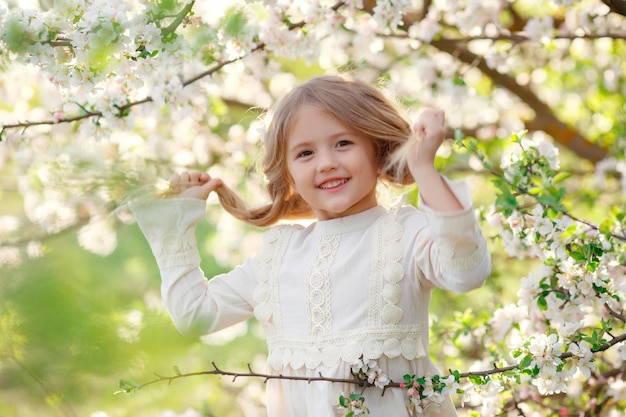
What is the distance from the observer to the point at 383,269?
5.23 feet

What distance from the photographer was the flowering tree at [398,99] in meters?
0.50

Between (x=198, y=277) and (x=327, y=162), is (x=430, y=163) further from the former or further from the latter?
(x=198, y=277)

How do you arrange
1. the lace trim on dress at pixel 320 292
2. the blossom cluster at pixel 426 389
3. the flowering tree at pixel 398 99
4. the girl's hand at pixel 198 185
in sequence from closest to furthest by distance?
the flowering tree at pixel 398 99, the blossom cluster at pixel 426 389, the lace trim on dress at pixel 320 292, the girl's hand at pixel 198 185

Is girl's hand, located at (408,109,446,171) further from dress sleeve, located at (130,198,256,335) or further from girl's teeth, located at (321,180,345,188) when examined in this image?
dress sleeve, located at (130,198,256,335)

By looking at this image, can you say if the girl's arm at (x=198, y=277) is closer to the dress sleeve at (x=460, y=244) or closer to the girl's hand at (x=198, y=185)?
the girl's hand at (x=198, y=185)

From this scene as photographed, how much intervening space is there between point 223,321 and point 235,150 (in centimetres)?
230

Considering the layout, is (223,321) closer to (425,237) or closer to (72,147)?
(425,237)

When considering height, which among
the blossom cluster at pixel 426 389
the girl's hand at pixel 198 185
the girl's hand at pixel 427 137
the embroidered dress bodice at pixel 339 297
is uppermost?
the girl's hand at pixel 427 137

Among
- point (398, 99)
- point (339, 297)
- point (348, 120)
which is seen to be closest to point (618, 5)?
point (398, 99)

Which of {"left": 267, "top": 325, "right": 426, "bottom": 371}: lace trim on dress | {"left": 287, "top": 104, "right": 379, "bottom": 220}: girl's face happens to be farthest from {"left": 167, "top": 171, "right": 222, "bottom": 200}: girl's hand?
{"left": 267, "top": 325, "right": 426, "bottom": 371}: lace trim on dress

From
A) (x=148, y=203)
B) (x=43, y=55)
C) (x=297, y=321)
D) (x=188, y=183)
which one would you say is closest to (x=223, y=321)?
(x=297, y=321)

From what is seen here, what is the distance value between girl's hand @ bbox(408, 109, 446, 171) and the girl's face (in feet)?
0.85

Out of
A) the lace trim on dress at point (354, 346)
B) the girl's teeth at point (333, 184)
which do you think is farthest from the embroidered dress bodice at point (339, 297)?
the girl's teeth at point (333, 184)

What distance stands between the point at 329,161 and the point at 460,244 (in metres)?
0.39
